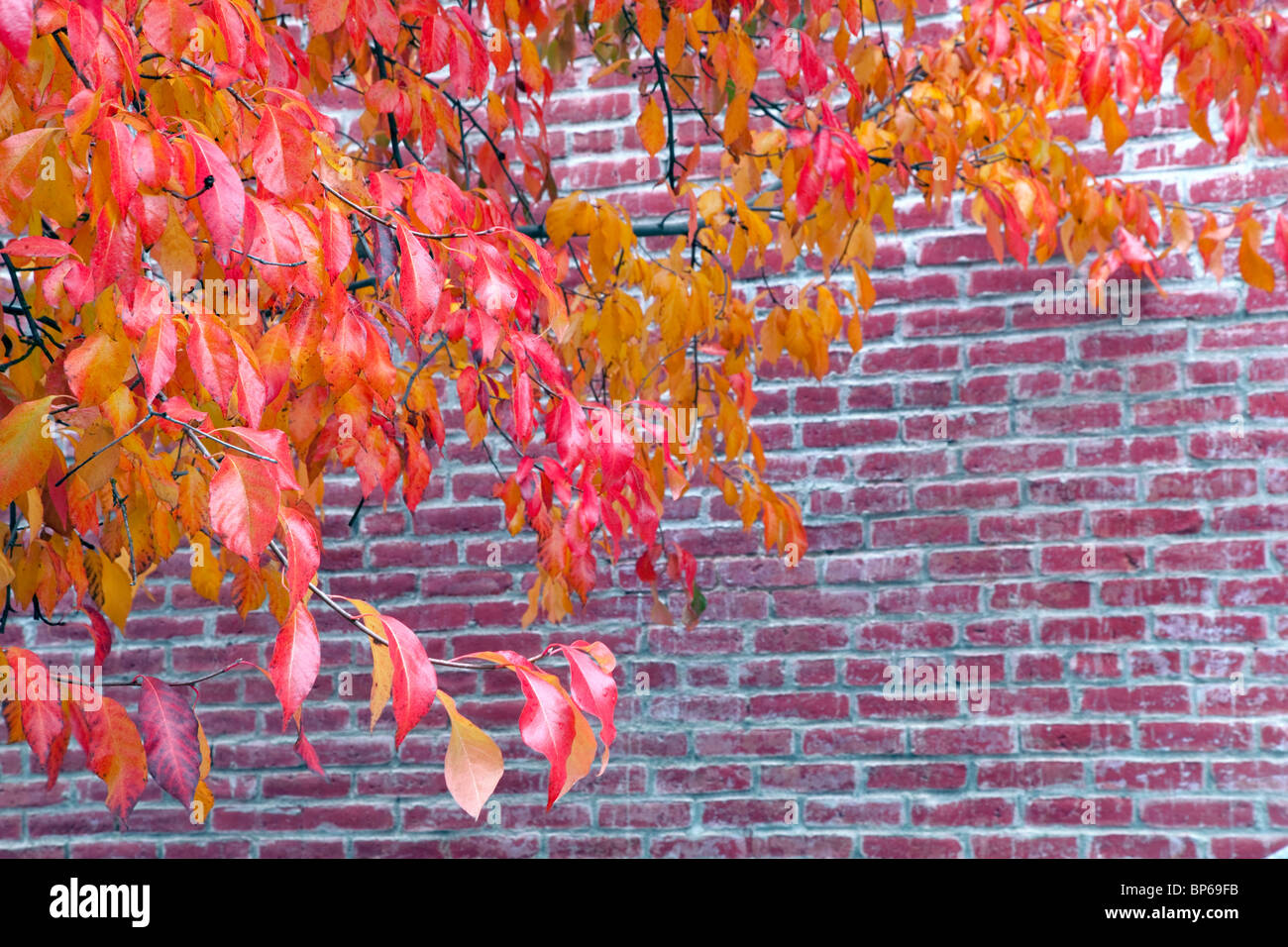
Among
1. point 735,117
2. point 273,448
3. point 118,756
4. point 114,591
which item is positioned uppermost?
point 735,117

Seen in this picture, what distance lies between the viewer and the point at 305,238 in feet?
2.61

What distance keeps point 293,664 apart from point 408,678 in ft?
0.29

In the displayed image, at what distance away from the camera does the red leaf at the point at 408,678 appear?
0.70 metres

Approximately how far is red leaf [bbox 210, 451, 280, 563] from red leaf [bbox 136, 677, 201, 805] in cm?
23

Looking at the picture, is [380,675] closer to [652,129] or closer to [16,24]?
[16,24]

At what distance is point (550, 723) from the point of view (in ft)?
2.37

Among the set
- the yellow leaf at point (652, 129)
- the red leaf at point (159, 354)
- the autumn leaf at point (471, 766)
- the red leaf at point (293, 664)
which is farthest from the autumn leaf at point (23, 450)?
the yellow leaf at point (652, 129)

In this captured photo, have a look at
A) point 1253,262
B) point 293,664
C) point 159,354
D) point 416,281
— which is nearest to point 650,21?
point 416,281

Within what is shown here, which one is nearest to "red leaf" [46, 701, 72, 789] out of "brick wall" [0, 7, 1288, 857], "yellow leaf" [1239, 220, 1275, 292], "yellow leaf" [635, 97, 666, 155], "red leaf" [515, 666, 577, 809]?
"red leaf" [515, 666, 577, 809]

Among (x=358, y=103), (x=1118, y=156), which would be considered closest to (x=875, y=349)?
(x=1118, y=156)

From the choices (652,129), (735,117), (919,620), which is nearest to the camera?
(735,117)

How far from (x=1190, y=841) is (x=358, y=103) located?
2497 millimetres

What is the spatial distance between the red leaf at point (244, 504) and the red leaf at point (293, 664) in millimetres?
54

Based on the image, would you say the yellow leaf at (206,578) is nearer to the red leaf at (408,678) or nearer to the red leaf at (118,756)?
the red leaf at (118,756)
